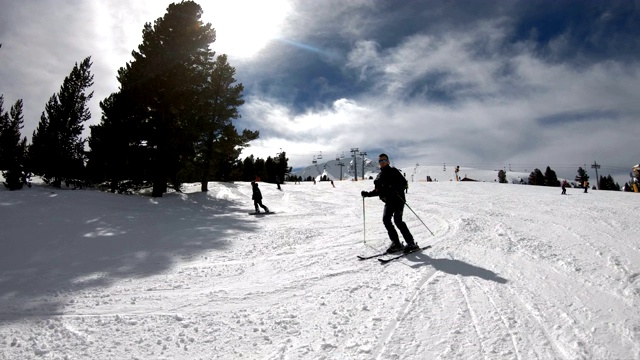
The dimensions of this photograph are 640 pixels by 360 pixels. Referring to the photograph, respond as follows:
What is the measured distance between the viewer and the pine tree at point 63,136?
55.3ft

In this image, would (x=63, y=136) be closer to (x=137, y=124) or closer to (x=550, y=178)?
(x=137, y=124)

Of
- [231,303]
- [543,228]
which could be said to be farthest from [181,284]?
[543,228]

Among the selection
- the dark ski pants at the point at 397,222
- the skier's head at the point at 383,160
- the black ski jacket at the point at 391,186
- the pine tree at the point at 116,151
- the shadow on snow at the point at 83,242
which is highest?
the pine tree at the point at 116,151

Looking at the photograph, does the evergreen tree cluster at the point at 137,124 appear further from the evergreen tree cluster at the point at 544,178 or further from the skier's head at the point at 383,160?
the evergreen tree cluster at the point at 544,178

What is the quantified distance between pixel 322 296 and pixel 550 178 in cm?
12581

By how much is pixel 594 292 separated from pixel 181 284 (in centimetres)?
567

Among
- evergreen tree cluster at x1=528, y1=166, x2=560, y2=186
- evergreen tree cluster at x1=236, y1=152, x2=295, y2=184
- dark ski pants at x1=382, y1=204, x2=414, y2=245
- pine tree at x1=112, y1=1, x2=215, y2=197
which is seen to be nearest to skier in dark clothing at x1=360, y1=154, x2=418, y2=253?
dark ski pants at x1=382, y1=204, x2=414, y2=245

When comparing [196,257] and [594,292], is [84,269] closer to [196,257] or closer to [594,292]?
[196,257]

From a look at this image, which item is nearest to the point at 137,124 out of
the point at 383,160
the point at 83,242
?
the point at 83,242

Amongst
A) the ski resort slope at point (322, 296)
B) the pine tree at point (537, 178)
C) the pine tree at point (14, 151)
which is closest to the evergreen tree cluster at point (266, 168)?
the pine tree at point (14, 151)

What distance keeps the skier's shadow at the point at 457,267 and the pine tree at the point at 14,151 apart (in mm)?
18531

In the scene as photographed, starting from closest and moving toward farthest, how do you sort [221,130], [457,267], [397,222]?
[457,267]
[397,222]
[221,130]

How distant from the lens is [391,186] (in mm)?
6320

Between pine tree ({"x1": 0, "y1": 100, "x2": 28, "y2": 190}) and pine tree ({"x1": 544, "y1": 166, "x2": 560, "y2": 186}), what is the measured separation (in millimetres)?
122979
